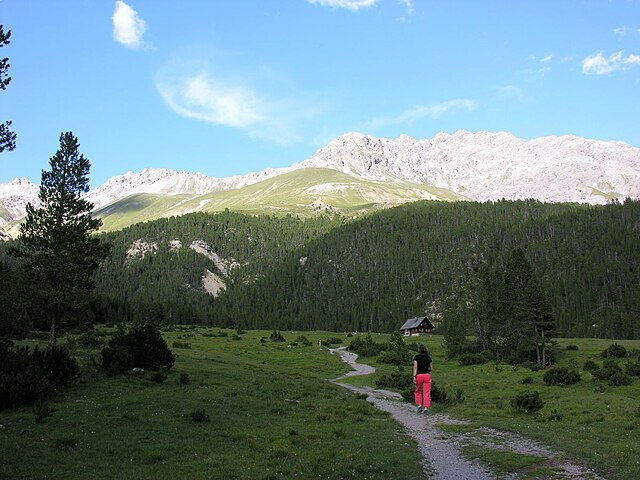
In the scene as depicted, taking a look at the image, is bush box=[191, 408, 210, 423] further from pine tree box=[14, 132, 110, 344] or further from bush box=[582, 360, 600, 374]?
bush box=[582, 360, 600, 374]

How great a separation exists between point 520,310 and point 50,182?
234 ft

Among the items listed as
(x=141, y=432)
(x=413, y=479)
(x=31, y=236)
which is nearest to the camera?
(x=413, y=479)

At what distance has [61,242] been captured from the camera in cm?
5194

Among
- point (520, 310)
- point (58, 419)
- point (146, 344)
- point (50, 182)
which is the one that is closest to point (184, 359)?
point (146, 344)

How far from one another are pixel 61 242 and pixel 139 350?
2003 cm

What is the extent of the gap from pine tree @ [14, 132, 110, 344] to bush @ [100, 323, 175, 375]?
41.5 feet

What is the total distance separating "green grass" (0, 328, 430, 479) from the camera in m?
16.0

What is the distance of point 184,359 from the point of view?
175 ft

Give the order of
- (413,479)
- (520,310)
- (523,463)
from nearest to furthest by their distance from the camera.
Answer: (413,479) < (523,463) < (520,310)

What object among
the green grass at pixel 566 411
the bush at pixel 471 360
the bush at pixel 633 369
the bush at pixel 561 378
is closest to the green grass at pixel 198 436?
the green grass at pixel 566 411

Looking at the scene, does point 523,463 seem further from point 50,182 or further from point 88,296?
point 50,182

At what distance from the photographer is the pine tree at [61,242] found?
166 feet

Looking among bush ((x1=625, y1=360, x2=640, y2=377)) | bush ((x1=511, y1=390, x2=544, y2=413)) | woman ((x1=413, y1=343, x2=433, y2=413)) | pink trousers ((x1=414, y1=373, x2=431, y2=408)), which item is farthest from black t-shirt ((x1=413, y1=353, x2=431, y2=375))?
bush ((x1=625, y1=360, x2=640, y2=377))

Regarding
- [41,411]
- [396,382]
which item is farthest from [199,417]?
[396,382]
